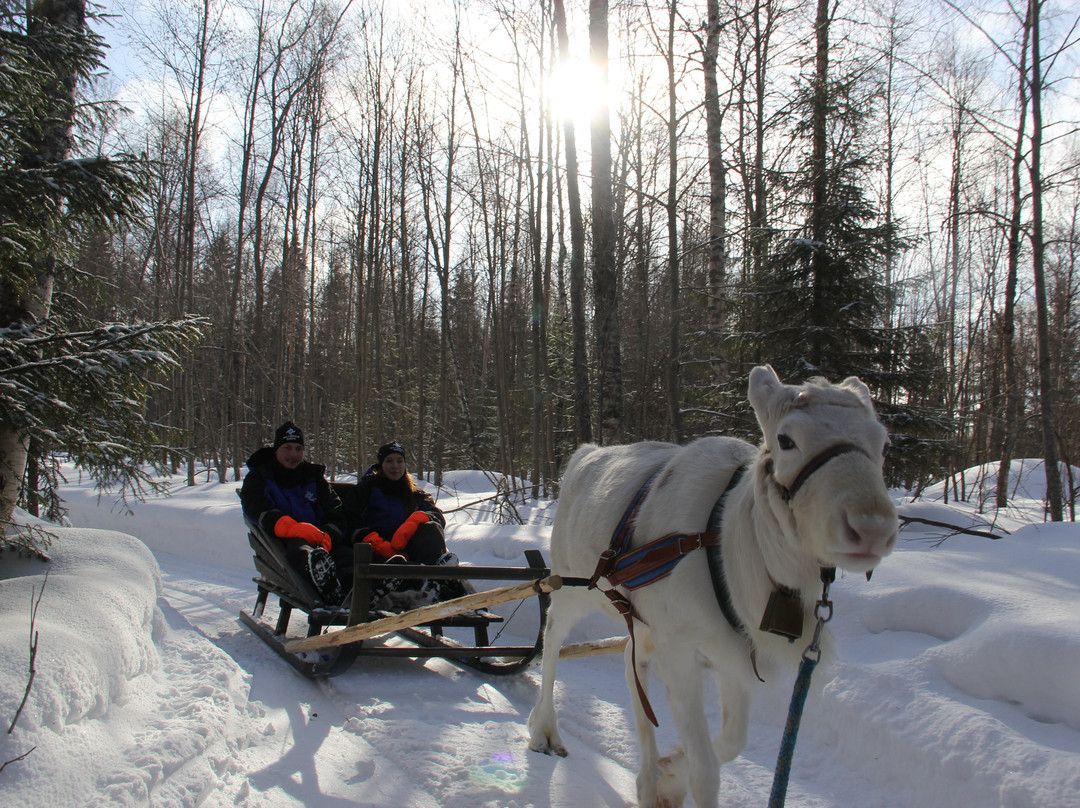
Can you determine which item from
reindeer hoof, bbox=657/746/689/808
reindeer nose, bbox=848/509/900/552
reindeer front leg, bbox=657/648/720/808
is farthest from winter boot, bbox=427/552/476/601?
reindeer nose, bbox=848/509/900/552

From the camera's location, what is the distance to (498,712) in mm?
4082

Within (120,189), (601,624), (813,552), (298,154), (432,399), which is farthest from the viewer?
(432,399)

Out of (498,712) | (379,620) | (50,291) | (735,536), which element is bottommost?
(498,712)

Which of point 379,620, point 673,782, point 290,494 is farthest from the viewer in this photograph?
point 290,494

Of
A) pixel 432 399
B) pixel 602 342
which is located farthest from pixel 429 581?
pixel 432 399

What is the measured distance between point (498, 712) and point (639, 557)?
2135mm

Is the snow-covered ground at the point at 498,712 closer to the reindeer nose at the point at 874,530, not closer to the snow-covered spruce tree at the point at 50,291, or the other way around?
the snow-covered spruce tree at the point at 50,291

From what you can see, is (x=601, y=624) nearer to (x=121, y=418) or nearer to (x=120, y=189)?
(x=121, y=418)

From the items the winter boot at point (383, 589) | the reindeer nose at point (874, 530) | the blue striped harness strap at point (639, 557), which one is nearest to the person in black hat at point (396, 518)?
the winter boot at point (383, 589)

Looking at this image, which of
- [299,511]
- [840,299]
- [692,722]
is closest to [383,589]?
[299,511]

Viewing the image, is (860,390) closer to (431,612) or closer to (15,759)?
(431,612)

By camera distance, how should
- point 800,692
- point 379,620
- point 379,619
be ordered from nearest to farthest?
point 800,692 → point 379,620 → point 379,619

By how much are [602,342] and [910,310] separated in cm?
2242

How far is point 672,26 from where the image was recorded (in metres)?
11.6
